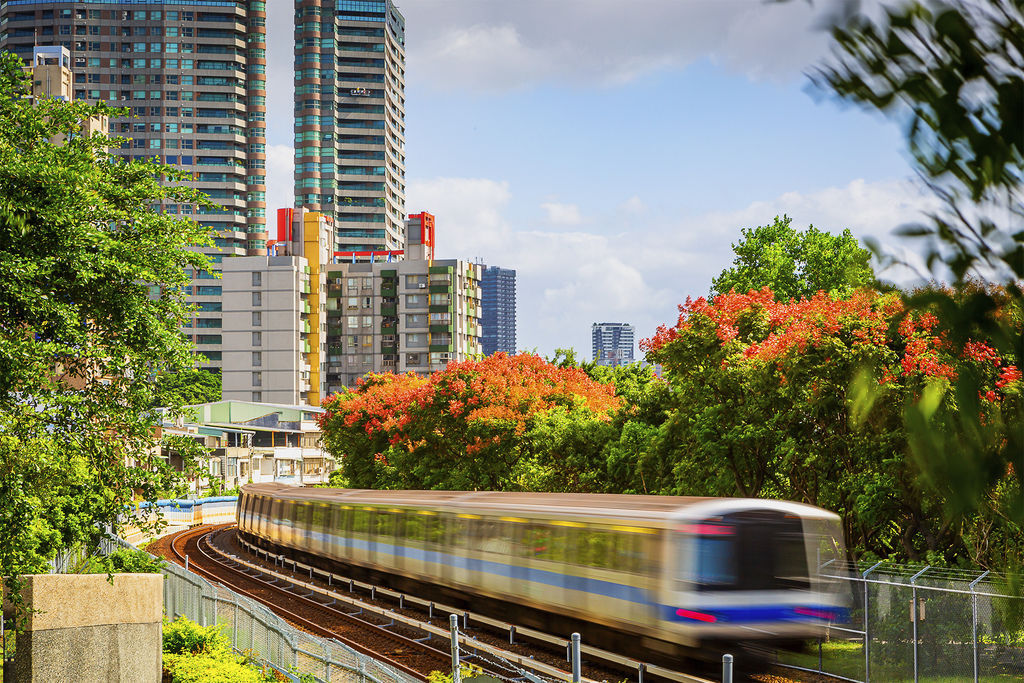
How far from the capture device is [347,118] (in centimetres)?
16550

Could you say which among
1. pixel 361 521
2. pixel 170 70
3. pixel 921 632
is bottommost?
pixel 361 521

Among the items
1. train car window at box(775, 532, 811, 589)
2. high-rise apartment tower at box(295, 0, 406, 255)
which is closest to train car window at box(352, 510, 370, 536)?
train car window at box(775, 532, 811, 589)

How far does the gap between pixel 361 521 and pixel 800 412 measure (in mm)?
13728

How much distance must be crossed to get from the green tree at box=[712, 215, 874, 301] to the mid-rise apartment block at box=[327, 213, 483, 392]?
75.9m

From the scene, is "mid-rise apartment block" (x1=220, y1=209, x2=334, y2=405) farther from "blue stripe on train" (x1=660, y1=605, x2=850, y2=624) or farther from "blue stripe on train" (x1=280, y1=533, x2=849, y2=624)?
"blue stripe on train" (x1=660, y1=605, x2=850, y2=624)

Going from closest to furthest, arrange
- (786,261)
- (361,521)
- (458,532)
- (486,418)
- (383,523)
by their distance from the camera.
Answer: (458,532) → (383,523) → (361,521) → (486,418) → (786,261)

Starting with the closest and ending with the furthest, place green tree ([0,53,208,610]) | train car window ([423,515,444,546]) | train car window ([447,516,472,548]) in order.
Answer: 1. green tree ([0,53,208,610])
2. train car window ([447,516,472,548])
3. train car window ([423,515,444,546])

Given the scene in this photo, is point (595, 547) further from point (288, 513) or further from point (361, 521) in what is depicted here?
point (288, 513)

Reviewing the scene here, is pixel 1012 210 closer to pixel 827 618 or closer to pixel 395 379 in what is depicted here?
pixel 827 618

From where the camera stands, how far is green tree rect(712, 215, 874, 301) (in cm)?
5044

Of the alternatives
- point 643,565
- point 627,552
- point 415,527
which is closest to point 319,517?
point 415,527

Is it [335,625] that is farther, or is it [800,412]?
[335,625]

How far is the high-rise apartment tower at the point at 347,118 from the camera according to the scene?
165500 mm

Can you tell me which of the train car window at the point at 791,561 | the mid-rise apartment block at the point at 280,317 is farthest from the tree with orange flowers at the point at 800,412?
the mid-rise apartment block at the point at 280,317
